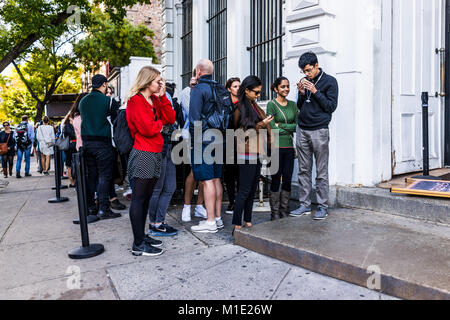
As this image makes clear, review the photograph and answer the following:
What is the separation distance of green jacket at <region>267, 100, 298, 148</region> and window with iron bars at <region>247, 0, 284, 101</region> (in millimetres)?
2450

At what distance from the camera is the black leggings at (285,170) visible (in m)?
4.97

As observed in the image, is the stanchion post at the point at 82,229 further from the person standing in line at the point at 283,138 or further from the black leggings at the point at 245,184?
the person standing in line at the point at 283,138

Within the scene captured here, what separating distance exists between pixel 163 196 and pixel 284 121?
1.78m

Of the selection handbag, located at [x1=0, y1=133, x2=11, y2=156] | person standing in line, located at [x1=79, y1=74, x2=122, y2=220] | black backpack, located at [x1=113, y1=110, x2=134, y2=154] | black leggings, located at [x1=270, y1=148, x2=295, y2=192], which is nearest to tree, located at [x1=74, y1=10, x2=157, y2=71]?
A: handbag, located at [x1=0, y1=133, x2=11, y2=156]

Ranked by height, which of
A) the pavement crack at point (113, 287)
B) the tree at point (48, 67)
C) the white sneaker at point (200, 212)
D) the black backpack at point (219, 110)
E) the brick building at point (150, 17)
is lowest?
the pavement crack at point (113, 287)

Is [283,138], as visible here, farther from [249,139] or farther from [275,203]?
[275,203]


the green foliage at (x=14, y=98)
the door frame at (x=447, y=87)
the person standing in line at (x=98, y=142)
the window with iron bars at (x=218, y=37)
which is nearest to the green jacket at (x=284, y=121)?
the person standing in line at (x=98, y=142)

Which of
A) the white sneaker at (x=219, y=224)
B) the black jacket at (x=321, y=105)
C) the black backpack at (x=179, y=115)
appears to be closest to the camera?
the black jacket at (x=321, y=105)

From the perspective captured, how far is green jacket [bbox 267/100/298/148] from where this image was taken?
491cm

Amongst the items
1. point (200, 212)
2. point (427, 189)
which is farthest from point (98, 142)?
point (427, 189)

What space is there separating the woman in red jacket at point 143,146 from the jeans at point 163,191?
738 mm

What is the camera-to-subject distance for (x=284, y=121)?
491 cm

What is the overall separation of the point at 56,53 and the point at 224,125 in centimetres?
2665

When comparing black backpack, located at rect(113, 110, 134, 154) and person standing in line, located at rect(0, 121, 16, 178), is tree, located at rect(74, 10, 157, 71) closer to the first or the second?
person standing in line, located at rect(0, 121, 16, 178)
